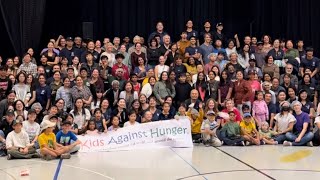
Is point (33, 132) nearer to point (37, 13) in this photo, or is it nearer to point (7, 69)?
point (7, 69)

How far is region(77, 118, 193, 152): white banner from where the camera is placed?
428 inches

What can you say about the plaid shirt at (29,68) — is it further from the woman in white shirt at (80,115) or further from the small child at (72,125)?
the small child at (72,125)

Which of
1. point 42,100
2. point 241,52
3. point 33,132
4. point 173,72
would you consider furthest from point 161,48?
point 33,132

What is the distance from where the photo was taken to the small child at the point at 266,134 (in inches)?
458

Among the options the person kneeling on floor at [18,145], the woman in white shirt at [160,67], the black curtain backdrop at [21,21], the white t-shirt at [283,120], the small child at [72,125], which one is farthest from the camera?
the black curtain backdrop at [21,21]

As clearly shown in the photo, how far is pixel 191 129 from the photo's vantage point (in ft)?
38.7

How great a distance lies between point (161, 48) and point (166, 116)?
2555 mm

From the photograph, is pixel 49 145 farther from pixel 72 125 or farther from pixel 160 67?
pixel 160 67

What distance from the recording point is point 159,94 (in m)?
12.5

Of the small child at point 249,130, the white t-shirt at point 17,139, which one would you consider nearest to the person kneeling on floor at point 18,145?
the white t-shirt at point 17,139

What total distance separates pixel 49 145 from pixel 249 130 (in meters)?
4.55

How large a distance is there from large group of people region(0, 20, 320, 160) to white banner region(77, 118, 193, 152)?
0.73ft

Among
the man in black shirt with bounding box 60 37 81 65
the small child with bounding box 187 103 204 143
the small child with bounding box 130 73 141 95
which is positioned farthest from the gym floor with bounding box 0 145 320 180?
the man in black shirt with bounding box 60 37 81 65

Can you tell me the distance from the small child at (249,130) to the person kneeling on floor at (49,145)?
404 centimetres
